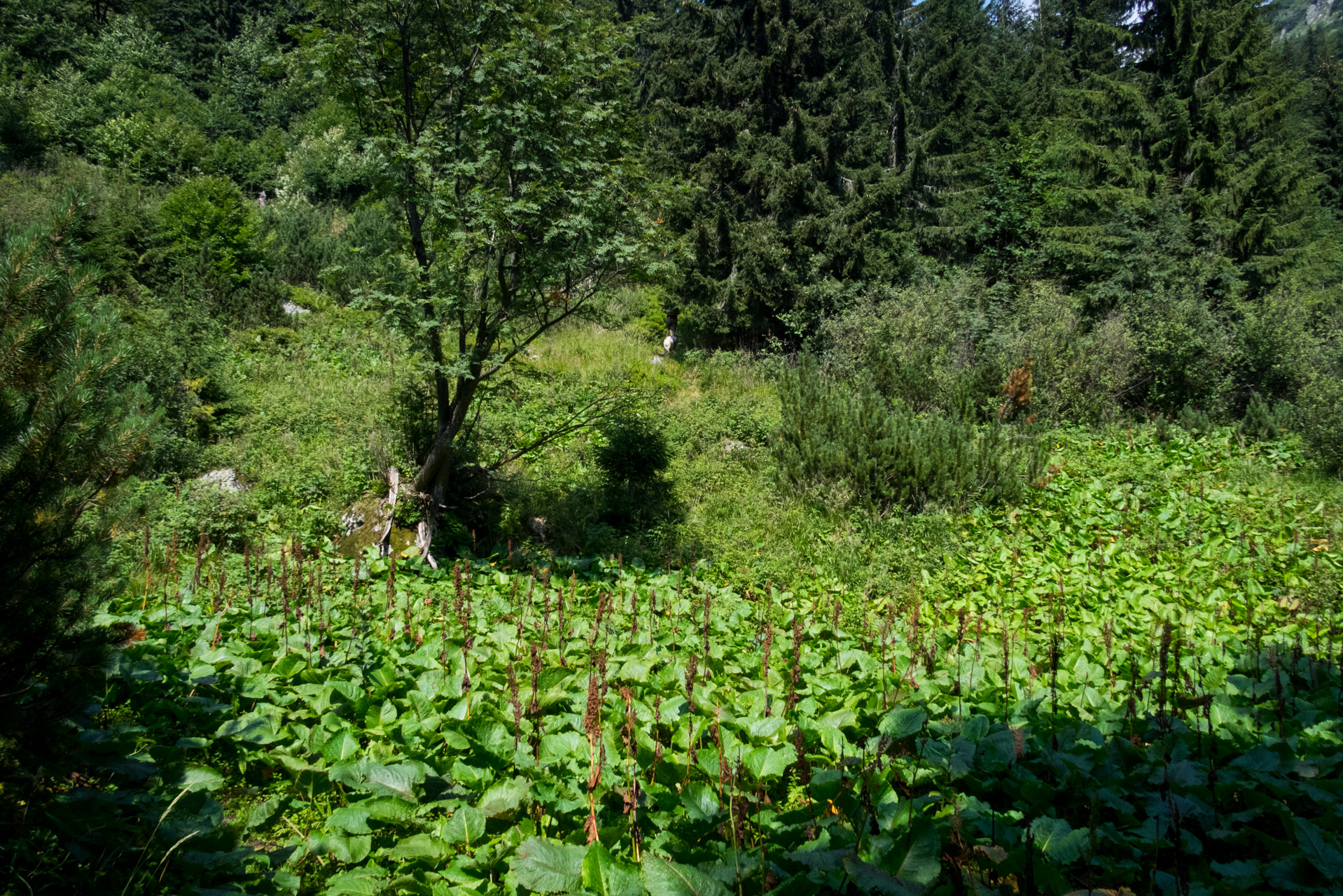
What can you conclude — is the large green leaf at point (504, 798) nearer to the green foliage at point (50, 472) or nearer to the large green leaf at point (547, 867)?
the large green leaf at point (547, 867)

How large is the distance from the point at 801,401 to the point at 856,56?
506 inches

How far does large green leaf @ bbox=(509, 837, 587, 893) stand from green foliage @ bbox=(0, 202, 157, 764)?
4.25 feet

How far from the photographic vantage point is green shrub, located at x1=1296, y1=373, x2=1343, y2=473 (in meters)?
7.32

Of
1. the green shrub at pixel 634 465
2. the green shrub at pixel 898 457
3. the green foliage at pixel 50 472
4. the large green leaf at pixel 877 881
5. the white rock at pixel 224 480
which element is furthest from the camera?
the green shrub at pixel 634 465

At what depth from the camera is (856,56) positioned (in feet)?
54.0

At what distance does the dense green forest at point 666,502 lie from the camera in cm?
171

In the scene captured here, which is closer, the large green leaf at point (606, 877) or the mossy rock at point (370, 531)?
the large green leaf at point (606, 877)

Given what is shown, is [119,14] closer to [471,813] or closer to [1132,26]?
[1132,26]

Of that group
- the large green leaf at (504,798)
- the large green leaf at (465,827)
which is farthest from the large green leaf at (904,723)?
the large green leaf at (465,827)

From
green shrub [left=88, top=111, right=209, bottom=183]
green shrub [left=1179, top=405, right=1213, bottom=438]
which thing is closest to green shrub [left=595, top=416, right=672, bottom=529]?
green shrub [left=1179, top=405, right=1213, bottom=438]

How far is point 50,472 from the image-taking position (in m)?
1.73

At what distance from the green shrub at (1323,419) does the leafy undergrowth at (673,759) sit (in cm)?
492

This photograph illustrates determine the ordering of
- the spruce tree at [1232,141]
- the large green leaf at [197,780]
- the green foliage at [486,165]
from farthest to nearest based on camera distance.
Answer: the spruce tree at [1232,141] → the green foliage at [486,165] → the large green leaf at [197,780]

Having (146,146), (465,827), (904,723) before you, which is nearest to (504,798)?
(465,827)
